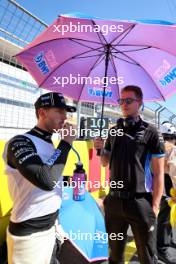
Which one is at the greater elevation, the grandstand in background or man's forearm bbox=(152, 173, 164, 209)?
the grandstand in background

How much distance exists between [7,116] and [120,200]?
146 inches

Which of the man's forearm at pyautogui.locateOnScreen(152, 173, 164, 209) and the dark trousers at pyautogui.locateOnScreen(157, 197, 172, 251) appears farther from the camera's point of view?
the dark trousers at pyautogui.locateOnScreen(157, 197, 172, 251)

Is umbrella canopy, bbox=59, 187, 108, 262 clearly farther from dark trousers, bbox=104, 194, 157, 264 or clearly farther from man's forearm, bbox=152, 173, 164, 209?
man's forearm, bbox=152, 173, 164, 209

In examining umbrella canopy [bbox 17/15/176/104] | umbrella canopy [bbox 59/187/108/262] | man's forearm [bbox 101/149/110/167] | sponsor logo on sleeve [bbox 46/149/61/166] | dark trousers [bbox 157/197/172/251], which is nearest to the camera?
sponsor logo on sleeve [bbox 46/149/61/166]

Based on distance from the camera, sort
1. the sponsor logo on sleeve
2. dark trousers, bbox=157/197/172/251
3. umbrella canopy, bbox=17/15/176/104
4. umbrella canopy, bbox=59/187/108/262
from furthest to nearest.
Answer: dark trousers, bbox=157/197/172/251 → umbrella canopy, bbox=59/187/108/262 → umbrella canopy, bbox=17/15/176/104 → the sponsor logo on sleeve

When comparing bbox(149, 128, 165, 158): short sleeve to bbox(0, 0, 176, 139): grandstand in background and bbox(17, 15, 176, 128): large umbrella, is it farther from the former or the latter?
bbox(0, 0, 176, 139): grandstand in background

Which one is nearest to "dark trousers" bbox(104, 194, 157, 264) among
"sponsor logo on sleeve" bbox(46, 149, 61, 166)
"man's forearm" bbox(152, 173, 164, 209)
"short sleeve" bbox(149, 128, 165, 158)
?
"man's forearm" bbox(152, 173, 164, 209)

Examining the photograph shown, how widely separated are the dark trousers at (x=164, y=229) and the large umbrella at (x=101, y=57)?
1575mm

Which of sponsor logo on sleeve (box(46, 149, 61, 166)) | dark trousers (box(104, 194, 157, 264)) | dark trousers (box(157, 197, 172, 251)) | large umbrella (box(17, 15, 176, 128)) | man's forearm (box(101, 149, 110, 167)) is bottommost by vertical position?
dark trousers (box(157, 197, 172, 251))

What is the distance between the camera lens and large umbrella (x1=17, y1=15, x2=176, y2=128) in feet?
8.18

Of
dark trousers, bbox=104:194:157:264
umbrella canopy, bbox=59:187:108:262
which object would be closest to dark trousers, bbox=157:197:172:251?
umbrella canopy, bbox=59:187:108:262

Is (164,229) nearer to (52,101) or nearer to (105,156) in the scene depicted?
(105,156)

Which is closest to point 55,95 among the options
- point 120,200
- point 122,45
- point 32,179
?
point 32,179

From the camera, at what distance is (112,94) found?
3.86 metres
